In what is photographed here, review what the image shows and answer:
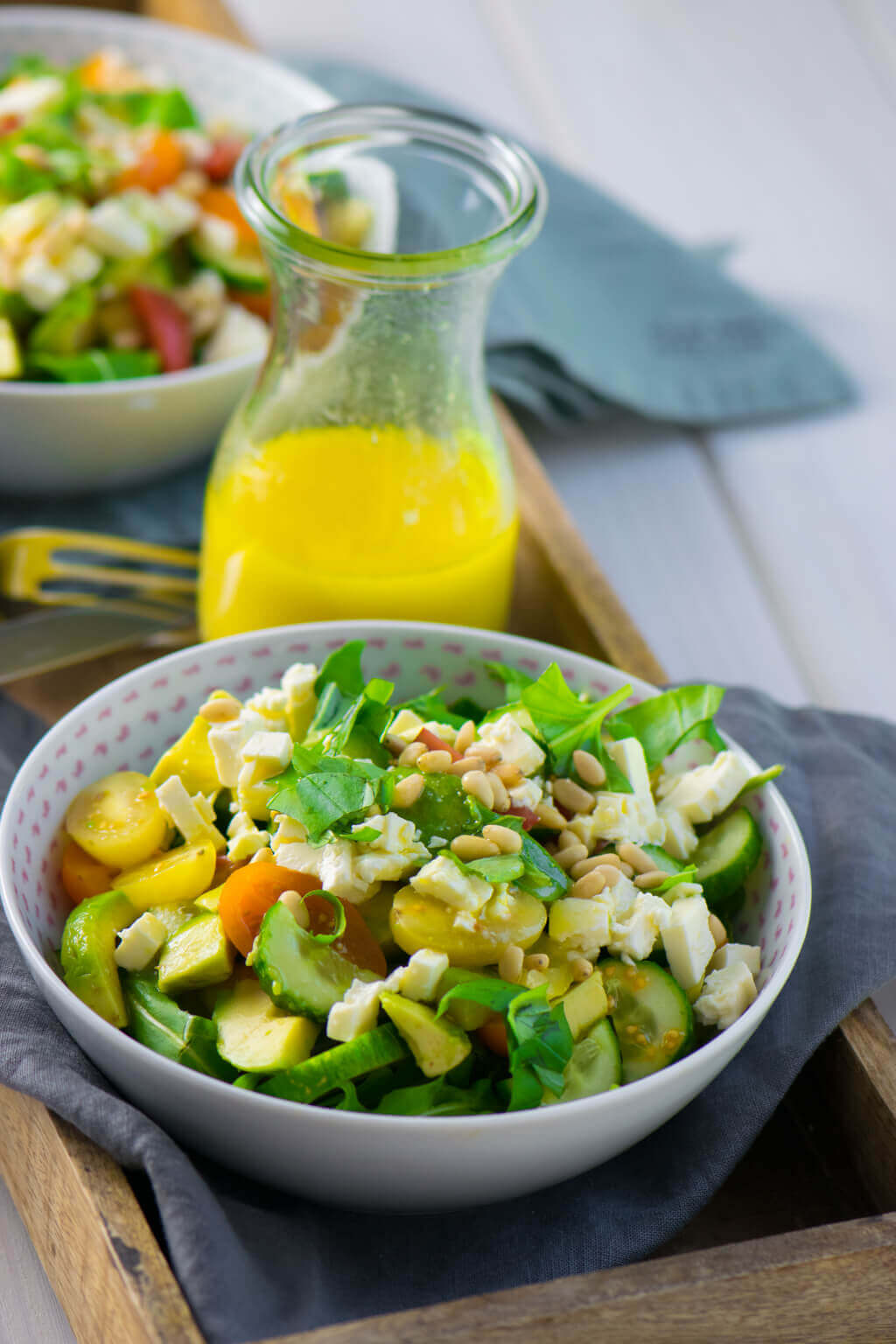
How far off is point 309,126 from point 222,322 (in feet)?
1.65

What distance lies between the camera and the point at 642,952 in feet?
3.69

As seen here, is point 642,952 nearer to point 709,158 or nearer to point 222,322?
point 222,322

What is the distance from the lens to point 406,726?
1.24 metres

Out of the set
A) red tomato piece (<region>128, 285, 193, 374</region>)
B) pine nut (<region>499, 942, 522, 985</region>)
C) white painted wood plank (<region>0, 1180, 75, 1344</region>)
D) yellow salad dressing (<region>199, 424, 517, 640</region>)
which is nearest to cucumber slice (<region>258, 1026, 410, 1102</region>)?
pine nut (<region>499, 942, 522, 985</region>)

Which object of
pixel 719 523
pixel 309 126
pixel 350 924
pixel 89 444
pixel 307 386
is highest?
pixel 309 126

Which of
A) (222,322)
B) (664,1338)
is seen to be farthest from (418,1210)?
(222,322)

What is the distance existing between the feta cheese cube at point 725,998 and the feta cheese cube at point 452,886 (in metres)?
0.20

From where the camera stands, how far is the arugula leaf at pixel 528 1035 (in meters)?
1.02

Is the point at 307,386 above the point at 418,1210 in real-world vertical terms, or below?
above

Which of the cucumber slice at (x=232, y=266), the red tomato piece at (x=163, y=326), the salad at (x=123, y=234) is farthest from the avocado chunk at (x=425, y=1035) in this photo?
the cucumber slice at (x=232, y=266)

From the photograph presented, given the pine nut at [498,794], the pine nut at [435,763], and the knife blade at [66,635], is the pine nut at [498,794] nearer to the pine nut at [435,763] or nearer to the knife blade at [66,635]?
the pine nut at [435,763]

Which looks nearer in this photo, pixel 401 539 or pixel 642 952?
pixel 642 952

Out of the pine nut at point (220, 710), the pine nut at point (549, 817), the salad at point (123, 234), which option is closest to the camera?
the pine nut at point (549, 817)

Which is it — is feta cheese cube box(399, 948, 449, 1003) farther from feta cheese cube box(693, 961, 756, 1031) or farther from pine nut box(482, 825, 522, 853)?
feta cheese cube box(693, 961, 756, 1031)
